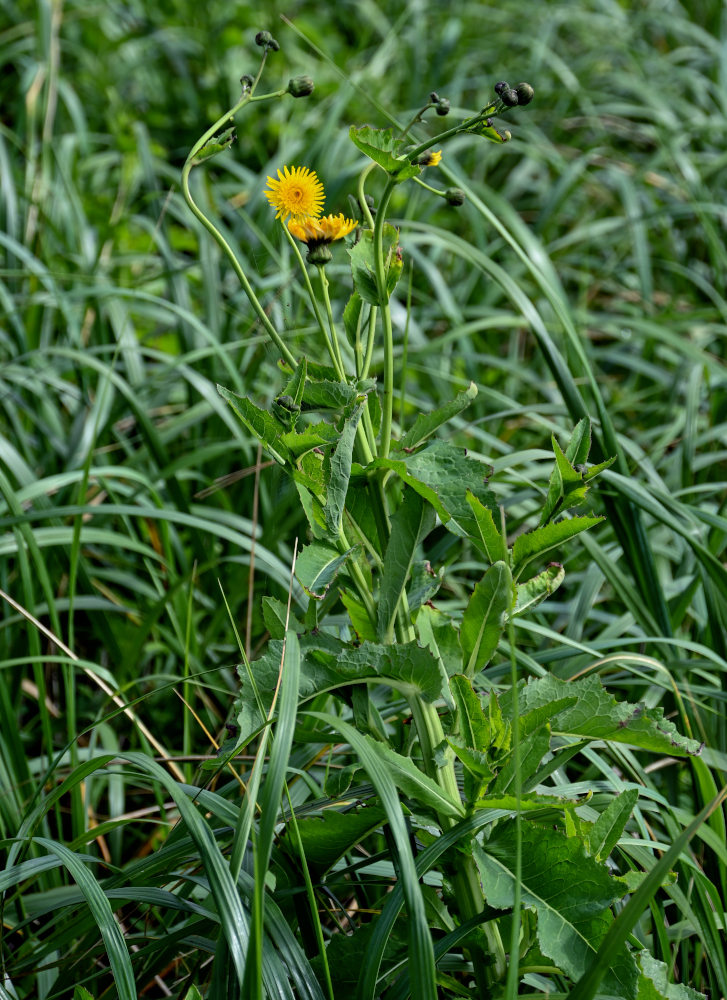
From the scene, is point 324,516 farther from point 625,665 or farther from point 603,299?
point 603,299

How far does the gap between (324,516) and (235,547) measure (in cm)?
79

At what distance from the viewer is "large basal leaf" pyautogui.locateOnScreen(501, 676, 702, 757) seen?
62 centimetres

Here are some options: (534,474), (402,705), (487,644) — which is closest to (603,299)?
(534,474)

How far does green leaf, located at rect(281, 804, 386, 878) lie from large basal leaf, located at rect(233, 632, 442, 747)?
0.28 ft

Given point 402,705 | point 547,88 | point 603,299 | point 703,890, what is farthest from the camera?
point 547,88

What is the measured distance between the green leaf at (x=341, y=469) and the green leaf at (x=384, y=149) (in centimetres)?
16

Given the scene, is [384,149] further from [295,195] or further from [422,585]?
[422,585]

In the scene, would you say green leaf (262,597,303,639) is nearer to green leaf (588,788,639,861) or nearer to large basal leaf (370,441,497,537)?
large basal leaf (370,441,497,537)

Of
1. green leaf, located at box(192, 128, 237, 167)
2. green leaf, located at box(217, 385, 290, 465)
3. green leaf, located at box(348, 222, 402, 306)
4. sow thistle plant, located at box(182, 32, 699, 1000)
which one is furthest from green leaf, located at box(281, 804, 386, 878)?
green leaf, located at box(192, 128, 237, 167)

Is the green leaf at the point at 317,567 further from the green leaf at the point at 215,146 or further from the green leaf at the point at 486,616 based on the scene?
the green leaf at the point at 215,146

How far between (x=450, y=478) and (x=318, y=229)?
206 millimetres

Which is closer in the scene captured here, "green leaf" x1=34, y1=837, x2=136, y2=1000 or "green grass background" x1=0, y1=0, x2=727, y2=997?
"green leaf" x1=34, y1=837, x2=136, y2=1000

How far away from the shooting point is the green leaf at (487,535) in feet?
2.02

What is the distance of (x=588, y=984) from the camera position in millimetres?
529
